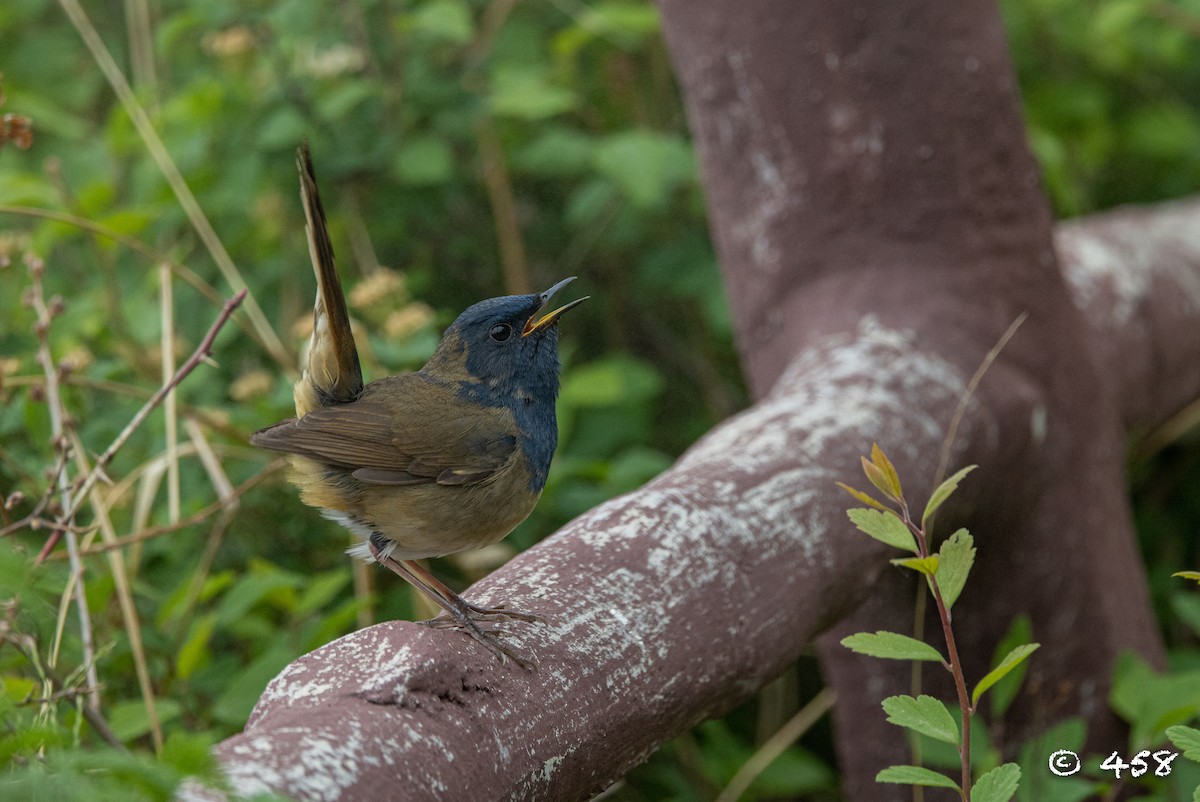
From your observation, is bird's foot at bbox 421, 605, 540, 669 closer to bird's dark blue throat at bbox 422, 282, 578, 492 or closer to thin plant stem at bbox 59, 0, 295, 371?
bird's dark blue throat at bbox 422, 282, 578, 492

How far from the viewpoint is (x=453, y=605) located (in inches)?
77.2

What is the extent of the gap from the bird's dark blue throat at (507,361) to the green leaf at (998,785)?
1.02m

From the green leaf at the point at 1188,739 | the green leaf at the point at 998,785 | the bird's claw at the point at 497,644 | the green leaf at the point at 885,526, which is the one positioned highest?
the green leaf at the point at 885,526

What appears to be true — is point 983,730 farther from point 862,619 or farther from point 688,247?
point 688,247

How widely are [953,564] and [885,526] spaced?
0.10 m

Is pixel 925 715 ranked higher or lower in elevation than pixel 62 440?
lower

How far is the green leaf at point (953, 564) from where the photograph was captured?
1.61 meters

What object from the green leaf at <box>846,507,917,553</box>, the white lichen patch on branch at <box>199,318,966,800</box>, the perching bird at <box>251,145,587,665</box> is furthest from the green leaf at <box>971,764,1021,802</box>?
the perching bird at <box>251,145,587,665</box>

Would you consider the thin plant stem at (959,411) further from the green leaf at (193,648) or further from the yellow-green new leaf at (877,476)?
the green leaf at (193,648)

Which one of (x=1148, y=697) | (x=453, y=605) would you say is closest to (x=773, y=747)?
(x=1148, y=697)

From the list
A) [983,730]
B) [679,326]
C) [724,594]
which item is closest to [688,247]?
[679,326]

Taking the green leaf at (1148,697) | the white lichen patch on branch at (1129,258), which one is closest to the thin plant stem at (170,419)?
the green leaf at (1148,697)

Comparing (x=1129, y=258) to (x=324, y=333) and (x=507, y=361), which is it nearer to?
(x=507, y=361)

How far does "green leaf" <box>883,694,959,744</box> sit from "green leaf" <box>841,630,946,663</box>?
55 mm
